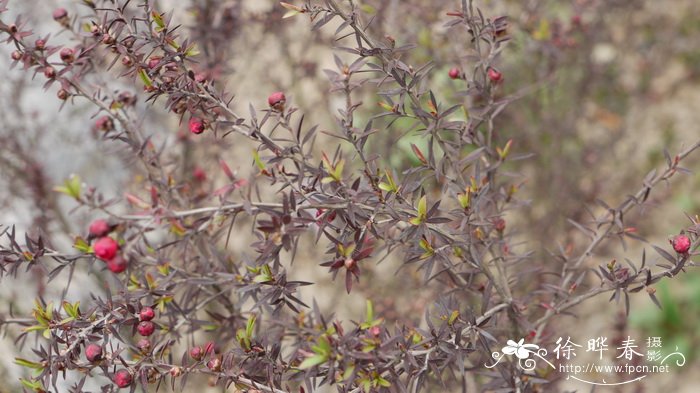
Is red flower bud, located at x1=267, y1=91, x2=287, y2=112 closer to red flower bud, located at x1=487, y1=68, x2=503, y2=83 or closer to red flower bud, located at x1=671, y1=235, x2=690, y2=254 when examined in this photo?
red flower bud, located at x1=487, y1=68, x2=503, y2=83

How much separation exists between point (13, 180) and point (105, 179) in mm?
763

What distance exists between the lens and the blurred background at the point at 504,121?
3113mm

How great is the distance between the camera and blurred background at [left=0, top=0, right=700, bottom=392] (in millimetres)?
3113

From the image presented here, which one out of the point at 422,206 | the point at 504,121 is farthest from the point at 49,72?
the point at 504,121

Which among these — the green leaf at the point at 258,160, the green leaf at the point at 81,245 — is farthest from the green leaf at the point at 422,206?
the green leaf at the point at 81,245

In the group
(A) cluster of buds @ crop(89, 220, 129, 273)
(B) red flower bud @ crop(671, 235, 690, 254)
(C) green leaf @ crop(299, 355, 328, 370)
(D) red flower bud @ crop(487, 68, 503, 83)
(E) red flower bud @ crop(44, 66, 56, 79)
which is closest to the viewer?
(A) cluster of buds @ crop(89, 220, 129, 273)

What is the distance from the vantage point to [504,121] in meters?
3.84

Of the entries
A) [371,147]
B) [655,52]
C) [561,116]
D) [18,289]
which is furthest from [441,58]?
[655,52]

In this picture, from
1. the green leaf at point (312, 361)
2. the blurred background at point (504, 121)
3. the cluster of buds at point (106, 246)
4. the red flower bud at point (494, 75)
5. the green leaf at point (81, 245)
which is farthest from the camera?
the blurred background at point (504, 121)

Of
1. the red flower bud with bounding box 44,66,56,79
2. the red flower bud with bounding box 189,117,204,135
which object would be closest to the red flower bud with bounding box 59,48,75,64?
the red flower bud with bounding box 44,66,56,79

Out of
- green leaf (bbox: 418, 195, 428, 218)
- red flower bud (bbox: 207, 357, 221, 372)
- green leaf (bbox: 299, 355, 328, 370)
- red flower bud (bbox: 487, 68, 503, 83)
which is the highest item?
red flower bud (bbox: 487, 68, 503, 83)

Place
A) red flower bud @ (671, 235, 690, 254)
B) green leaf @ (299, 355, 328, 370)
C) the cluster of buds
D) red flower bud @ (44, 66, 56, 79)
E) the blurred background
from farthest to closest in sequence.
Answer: the blurred background < red flower bud @ (44, 66, 56, 79) < red flower bud @ (671, 235, 690, 254) < green leaf @ (299, 355, 328, 370) < the cluster of buds

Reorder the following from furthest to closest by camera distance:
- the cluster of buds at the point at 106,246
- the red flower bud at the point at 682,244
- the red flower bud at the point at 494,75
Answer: the red flower bud at the point at 494,75, the red flower bud at the point at 682,244, the cluster of buds at the point at 106,246

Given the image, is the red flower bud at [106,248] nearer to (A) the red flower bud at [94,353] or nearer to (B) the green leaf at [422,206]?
(A) the red flower bud at [94,353]
